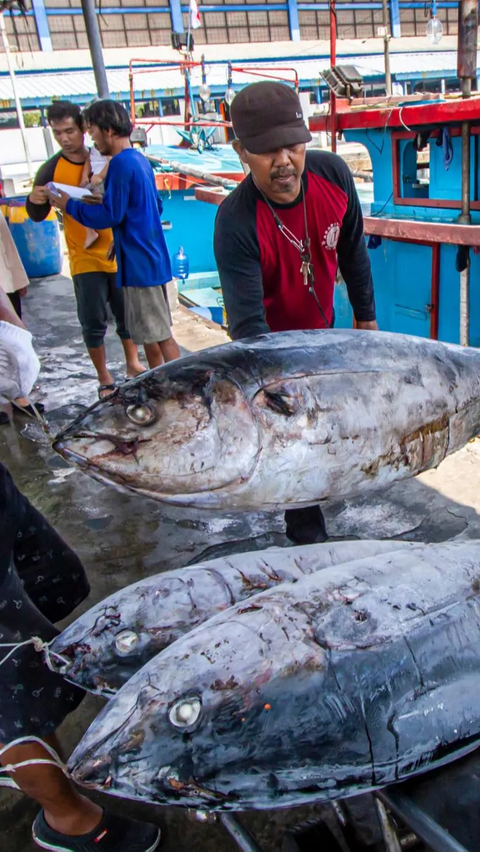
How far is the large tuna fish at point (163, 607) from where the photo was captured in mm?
1575

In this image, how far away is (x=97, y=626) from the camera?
1637 mm

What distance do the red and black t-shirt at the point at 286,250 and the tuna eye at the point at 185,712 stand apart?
125cm

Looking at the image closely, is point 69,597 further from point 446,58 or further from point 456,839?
point 446,58

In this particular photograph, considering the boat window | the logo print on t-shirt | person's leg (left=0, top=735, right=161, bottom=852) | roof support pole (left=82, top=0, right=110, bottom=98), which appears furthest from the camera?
roof support pole (left=82, top=0, right=110, bottom=98)

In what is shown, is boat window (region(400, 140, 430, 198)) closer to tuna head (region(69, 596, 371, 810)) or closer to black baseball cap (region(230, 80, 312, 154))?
black baseball cap (region(230, 80, 312, 154))

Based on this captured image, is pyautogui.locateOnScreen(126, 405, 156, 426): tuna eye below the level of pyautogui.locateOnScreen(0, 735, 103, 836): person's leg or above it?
above

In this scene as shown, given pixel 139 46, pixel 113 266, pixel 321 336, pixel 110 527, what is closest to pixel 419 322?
pixel 113 266

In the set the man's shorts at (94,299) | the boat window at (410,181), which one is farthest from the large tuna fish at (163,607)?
the boat window at (410,181)

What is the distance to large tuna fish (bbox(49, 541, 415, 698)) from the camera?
1575 mm

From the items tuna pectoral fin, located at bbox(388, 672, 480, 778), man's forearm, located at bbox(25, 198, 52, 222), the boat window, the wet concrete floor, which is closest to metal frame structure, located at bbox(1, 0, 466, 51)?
the boat window

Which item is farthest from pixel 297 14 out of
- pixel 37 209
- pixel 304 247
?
pixel 304 247

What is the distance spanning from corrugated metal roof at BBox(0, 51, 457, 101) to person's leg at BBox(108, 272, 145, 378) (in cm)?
2778

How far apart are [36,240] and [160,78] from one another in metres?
29.2

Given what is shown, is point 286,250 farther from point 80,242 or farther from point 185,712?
point 80,242
